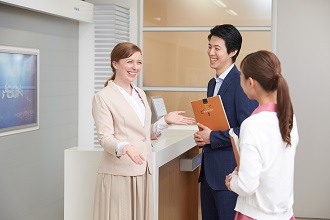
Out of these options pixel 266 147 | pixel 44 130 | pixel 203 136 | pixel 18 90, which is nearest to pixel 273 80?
pixel 266 147

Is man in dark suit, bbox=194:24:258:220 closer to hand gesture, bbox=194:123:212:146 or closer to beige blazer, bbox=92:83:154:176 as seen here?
hand gesture, bbox=194:123:212:146

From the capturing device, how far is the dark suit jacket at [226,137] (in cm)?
317

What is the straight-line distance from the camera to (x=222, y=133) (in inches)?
125

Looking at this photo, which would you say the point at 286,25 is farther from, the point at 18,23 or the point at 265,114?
the point at 265,114

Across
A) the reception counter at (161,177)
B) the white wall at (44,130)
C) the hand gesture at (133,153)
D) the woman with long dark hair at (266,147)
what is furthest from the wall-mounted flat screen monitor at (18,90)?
the woman with long dark hair at (266,147)

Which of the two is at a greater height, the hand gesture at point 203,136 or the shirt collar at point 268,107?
the shirt collar at point 268,107

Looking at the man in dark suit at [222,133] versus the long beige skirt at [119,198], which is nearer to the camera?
the long beige skirt at [119,198]

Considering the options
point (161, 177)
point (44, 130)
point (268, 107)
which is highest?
point (268, 107)

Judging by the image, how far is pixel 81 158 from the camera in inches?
134

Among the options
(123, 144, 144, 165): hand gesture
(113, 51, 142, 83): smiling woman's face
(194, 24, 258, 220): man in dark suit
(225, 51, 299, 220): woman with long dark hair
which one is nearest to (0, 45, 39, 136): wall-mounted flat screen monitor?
(113, 51, 142, 83): smiling woman's face

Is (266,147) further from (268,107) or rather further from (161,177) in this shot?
(161,177)

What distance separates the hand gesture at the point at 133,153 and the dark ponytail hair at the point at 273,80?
2.23 feet

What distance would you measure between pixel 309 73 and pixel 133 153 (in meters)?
4.92

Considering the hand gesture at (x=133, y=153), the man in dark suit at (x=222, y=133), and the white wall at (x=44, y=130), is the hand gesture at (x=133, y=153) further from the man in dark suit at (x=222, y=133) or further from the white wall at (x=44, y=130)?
the white wall at (x=44, y=130)
